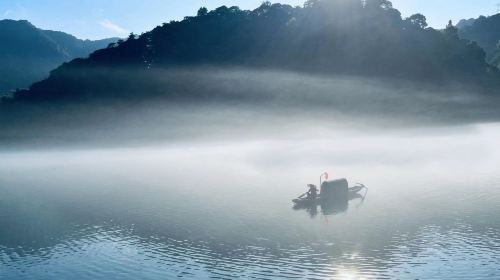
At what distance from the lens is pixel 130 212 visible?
7394 centimetres

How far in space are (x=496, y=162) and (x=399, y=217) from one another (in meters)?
59.1

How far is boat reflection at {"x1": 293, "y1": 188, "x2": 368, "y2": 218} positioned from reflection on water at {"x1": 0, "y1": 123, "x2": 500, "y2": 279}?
23.6 inches

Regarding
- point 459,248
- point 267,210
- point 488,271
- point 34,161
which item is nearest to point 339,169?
point 267,210

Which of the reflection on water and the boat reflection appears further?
the boat reflection

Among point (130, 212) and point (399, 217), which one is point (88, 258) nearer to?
point (130, 212)

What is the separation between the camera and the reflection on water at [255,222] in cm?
4550

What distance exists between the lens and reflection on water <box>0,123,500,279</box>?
149 ft

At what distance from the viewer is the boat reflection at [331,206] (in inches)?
2667

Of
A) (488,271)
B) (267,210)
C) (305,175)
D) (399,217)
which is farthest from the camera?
(305,175)

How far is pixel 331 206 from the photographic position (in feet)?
235

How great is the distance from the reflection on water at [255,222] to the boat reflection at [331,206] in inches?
23.6

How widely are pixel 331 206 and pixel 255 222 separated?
15.3 metres

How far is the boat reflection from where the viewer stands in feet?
222

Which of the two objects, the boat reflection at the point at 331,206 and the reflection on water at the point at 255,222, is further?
the boat reflection at the point at 331,206
